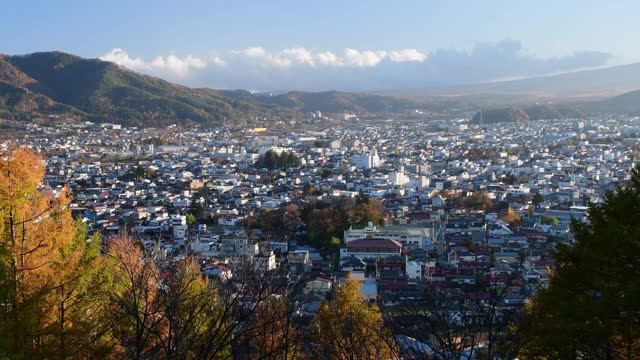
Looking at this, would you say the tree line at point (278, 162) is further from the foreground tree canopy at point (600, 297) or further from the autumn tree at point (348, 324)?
the foreground tree canopy at point (600, 297)

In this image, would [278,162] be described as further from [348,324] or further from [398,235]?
[348,324]

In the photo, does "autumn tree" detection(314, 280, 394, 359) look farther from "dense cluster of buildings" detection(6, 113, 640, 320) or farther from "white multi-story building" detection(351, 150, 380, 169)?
"white multi-story building" detection(351, 150, 380, 169)

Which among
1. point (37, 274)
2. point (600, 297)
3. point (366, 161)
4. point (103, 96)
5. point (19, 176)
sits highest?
point (19, 176)

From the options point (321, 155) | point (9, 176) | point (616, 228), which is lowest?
point (321, 155)

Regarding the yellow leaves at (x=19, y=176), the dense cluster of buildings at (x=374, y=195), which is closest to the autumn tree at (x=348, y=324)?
the dense cluster of buildings at (x=374, y=195)

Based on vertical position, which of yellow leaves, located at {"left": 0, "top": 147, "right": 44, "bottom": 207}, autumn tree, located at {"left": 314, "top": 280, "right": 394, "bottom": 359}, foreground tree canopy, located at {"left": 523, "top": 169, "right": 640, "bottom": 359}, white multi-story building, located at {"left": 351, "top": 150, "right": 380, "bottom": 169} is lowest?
white multi-story building, located at {"left": 351, "top": 150, "right": 380, "bottom": 169}

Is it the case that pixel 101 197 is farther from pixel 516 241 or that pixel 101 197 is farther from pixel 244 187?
pixel 516 241

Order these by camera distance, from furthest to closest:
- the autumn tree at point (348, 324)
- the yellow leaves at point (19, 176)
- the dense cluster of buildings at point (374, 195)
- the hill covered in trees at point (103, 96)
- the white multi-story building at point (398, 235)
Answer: the hill covered in trees at point (103, 96)
the white multi-story building at point (398, 235)
the dense cluster of buildings at point (374, 195)
the autumn tree at point (348, 324)
the yellow leaves at point (19, 176)

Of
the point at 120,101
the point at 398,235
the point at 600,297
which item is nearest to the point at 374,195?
the point at 398,235

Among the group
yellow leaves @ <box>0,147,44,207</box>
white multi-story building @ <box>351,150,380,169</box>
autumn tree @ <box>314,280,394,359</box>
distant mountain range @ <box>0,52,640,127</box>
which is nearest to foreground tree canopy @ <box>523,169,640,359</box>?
autumn tree @ <box>314,280,394,359</box>

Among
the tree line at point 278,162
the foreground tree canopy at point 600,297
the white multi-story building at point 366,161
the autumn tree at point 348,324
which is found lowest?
the white multi-story building at point 366,161

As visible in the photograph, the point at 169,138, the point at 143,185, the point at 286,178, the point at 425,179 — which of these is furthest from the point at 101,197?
the point at 169,138
